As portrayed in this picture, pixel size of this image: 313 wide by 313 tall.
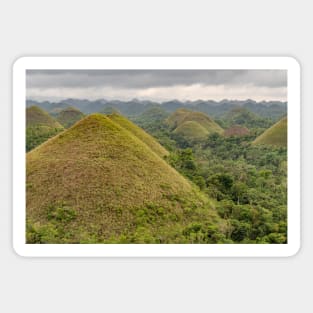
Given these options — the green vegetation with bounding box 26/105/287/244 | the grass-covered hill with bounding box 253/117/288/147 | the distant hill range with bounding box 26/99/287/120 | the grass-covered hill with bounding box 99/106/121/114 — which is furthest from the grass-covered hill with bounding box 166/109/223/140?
the grass-covered hill with bounding box 99/106/121/114

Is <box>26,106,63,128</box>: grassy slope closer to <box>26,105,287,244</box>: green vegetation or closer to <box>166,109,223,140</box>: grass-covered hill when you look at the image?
<box>26,105,287,244</box>: green vegetation

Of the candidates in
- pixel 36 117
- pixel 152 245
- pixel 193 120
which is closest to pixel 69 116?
pixel 36 117

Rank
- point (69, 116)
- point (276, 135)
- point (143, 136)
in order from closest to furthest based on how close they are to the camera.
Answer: point (276, 135), point (69, 116), point (143, 136)

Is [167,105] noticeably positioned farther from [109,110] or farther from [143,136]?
[143,136]

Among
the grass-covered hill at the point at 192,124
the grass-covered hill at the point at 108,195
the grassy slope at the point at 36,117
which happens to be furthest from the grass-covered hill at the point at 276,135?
the grassy slope at the point at 36,117
